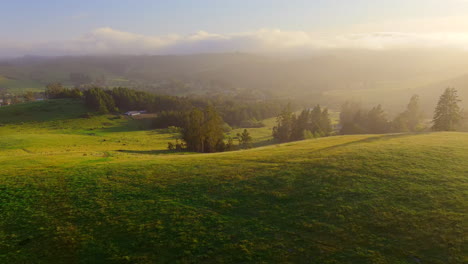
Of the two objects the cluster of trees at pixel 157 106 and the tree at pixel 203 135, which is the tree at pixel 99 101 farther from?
the tree at pixel 203 135

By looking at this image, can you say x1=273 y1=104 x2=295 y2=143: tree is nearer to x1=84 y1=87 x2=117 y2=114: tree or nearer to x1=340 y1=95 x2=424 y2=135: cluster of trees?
x1=340 y1=95 x2=424 y2=135: cluster of trees

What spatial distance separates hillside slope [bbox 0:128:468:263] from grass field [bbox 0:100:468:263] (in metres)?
0.08

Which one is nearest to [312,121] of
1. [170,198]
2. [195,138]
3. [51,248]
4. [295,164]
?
[195,138]

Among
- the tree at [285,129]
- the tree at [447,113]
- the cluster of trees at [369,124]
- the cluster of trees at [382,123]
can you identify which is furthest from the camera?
the cluster of trees at [369,124]

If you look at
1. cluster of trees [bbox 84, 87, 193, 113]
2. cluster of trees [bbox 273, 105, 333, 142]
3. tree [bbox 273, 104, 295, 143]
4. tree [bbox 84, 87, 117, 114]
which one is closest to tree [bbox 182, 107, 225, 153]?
tree [bbox 273, 104, 295, 143]

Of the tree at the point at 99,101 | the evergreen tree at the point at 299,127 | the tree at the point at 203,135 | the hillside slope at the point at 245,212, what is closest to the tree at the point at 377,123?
the evergreen tree at the point at 299,127

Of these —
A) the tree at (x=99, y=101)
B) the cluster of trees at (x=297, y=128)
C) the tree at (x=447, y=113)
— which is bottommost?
the cluster of trees at (x=297, y=128)

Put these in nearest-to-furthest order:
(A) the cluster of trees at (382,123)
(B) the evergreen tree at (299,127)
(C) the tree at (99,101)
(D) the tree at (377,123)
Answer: (B) the evergreen tree at (299,127) < (A) the cluster of trees at (382,123) < (D) the tree at (377,123) < (C) the tree at (99,101)

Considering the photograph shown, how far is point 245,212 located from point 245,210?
33 centimetres

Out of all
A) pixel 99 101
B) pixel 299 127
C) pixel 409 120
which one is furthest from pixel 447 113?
pixel 99 101

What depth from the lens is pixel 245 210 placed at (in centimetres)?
1889

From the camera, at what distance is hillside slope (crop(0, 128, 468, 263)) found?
13.9m

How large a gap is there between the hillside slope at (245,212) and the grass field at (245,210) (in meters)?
0.08

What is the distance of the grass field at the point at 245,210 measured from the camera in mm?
13930
